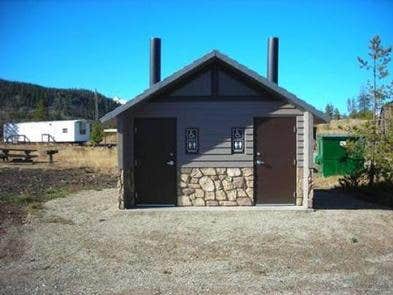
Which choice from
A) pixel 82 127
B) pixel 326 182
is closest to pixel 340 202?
pixel 326 182

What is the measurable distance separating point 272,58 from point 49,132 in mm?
52055

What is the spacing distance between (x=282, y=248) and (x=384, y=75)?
28.1 feet

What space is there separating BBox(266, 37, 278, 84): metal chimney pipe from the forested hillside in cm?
11261

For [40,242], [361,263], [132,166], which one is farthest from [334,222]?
[40,242]

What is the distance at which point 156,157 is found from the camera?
44.8 ft

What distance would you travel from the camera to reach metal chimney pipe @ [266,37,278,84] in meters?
15.5

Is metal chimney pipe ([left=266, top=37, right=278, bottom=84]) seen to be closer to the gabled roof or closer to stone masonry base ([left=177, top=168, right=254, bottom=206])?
the gabled roof

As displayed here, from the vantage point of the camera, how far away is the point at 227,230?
10812 millimetres

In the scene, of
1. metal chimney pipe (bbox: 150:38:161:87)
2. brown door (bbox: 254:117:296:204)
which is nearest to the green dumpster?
brown door (bbox: 254:117:296:204)

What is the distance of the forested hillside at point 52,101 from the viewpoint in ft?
424

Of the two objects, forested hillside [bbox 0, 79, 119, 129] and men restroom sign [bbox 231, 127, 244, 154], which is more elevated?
forested hillside [bbox 0, 79, 119, 129]

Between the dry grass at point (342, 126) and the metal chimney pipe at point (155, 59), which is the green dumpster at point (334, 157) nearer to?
the dry grass at point (342, 126)

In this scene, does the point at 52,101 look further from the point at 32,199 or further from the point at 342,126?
the point at 32,199

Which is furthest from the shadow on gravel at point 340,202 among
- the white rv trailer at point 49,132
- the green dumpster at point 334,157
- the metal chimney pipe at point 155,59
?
the white rv trailer at point 49,132
